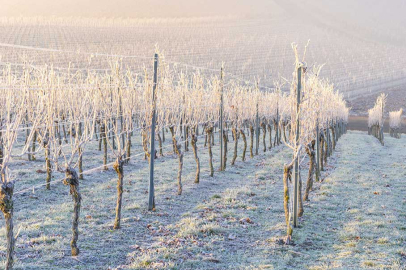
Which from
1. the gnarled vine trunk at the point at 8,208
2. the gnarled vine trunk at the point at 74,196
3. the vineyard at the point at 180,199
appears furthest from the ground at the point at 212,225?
the gnarled vine trunk at the point at 8,208

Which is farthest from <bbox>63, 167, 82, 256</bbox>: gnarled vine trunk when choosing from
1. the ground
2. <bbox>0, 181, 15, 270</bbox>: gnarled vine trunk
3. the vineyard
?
<bbox>0, 181, 15, 270</bbox>: gnarled vine trunk

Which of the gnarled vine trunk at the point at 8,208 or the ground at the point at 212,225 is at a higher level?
the gnarled vine trunk at the point at 8,208

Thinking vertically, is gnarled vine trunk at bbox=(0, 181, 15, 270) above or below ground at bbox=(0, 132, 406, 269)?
above

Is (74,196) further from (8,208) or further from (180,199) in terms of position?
(180,199)

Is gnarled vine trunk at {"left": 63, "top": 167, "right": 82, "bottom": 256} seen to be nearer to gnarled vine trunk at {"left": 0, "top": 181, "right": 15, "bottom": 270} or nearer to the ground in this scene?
the ground

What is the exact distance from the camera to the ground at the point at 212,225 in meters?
6.56

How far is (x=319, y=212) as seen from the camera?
9.67m

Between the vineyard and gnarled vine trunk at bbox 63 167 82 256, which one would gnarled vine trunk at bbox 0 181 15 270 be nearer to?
the vineyard

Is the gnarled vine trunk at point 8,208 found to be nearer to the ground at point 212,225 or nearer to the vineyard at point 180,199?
the vineyard at point 180,199

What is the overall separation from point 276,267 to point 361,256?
1537mm

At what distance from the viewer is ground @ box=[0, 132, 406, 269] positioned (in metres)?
6.56

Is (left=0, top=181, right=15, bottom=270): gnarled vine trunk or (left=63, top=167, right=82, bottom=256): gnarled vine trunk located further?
(left=63, top=167, right=82, bottom=256): gnarled vine trunk

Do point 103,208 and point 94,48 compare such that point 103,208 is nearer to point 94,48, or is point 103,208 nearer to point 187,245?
point 187,245

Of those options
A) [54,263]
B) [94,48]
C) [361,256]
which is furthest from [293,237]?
[94,48]
